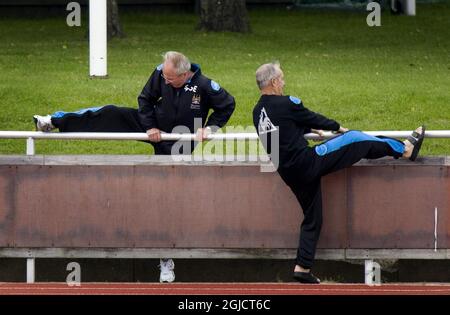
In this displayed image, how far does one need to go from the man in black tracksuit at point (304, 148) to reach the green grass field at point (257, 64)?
3.73 m

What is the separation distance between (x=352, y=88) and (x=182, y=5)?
523 inches

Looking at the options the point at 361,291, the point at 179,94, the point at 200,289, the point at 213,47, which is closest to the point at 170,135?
the point at 179,94

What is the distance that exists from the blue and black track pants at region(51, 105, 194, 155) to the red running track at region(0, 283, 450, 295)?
1.18 m

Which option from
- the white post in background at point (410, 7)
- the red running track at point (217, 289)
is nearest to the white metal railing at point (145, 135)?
the red running track at point (217, 289)

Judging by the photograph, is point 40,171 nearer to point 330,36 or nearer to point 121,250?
point 121,250

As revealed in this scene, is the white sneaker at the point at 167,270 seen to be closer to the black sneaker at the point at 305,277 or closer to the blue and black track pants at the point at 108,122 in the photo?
the blue and black track pants at the point at 108,122

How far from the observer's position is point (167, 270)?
11.0 m

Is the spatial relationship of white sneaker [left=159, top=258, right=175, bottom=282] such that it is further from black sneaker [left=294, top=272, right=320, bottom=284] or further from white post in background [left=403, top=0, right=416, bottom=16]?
white post in background [left=403, top=0, right=416, bottom=16]

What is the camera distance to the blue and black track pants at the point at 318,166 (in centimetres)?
1023

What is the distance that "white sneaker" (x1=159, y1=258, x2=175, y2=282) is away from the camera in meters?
11.0

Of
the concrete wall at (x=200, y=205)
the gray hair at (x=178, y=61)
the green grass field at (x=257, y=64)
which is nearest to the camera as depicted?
the gray hair at (x=178, y=61)

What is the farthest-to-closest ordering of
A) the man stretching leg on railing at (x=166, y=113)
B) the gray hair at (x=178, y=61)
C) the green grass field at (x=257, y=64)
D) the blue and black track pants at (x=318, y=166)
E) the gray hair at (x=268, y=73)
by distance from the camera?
the green grass field at (x=257, y=64)
the man stretching leg on railing at (x=166, y=113)
the gray hair at (x=178, y=61)
the blue and black track pants at (x=318, y=166)
the gray hair at (x=268, y=73)

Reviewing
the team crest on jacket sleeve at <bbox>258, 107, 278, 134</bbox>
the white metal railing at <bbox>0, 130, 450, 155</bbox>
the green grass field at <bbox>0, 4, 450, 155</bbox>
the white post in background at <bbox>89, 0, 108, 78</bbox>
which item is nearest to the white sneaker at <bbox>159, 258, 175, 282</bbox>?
the white metal railing at <bbox>0, 130, 450, 155</bbox>

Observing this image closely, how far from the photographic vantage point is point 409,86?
17.1 m
